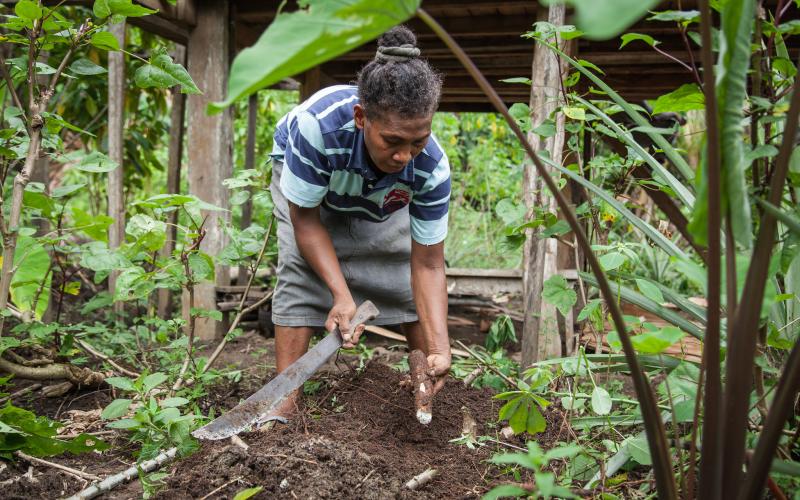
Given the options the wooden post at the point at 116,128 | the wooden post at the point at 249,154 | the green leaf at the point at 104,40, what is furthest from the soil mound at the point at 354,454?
the wooden post at the point at 249,154

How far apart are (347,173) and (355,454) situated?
1.00 metres

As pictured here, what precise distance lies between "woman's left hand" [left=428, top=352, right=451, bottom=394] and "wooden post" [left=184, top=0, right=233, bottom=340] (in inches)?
88.2

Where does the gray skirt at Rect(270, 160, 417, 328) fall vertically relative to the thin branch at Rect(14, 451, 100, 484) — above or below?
above

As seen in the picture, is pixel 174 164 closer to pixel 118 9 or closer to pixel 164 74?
pixel 164 74

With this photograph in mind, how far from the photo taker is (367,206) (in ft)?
8.91

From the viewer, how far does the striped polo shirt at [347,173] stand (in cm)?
244

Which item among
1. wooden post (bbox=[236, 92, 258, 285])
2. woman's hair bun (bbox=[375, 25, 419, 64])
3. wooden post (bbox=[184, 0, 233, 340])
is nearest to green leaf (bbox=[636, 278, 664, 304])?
woman's hair bun (bbox=[375, 25, 419, 64])

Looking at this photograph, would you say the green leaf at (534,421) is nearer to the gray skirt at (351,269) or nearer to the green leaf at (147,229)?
the gray skirt at (351,269)

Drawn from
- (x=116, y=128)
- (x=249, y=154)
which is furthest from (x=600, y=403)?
(x=249, y=154)

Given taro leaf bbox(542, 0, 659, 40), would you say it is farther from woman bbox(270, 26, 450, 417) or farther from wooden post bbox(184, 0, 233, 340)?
wooden post bbox(184, 0, 233, 340)

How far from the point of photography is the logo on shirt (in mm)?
2621

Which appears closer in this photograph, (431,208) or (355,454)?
(355,454)

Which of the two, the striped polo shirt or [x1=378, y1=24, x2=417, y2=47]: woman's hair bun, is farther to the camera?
the striped polo shirt

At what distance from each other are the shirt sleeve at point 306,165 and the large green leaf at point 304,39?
149 cm
